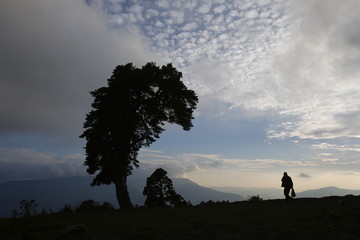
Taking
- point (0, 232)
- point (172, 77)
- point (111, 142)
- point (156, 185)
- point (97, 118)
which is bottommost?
point (0, 232)

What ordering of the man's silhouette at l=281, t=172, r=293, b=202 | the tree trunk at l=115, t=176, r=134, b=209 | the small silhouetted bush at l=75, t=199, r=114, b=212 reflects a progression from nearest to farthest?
the man's silhouette at l=281, t=172, r=293, b=202 → the small silhouetted bush at l=75, t=199, r=114, b=212 → the tree trunk at l=115, t=176, r=134, b=209

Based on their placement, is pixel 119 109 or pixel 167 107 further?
pixel 167 107

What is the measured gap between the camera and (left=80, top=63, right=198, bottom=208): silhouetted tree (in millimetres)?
23016

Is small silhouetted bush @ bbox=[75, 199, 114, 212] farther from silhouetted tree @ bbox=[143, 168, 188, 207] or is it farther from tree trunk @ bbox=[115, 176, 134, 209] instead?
silhouetted tree @ bbox=[143, 168, 188, 207]

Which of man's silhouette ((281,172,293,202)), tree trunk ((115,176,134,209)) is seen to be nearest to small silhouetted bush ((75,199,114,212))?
tree trunk ((115,176,134,209))

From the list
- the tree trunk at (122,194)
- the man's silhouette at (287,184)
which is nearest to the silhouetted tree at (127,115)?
the tree trunk at (122,194)

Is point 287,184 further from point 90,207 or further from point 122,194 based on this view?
point 90,207

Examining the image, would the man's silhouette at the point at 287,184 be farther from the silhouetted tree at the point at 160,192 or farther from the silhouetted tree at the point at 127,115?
the silhouetted tree at the point at 160,192

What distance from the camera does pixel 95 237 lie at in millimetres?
9086

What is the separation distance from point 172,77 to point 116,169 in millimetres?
9978

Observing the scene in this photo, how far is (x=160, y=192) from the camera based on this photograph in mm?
35688

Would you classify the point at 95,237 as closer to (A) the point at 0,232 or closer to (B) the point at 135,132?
(A) the point at 0,232

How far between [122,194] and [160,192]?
1327cm

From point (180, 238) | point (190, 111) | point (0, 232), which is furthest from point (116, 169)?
point (180, 238)
